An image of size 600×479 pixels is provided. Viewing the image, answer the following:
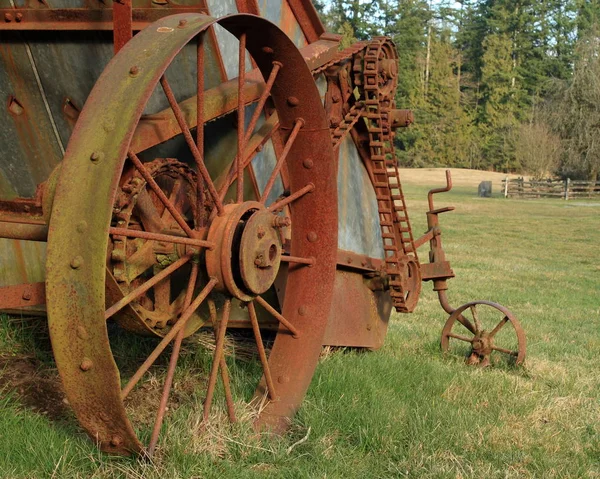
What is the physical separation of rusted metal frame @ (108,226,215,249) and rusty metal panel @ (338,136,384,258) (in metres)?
2.20

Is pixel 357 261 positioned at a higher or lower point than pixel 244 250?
lower

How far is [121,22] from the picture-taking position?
10.6 feet

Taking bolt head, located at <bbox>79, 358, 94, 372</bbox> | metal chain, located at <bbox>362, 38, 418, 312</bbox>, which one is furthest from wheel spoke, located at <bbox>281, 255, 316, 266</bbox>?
bolt head, located at <bbox>79, 358, 94, 372</bbox>

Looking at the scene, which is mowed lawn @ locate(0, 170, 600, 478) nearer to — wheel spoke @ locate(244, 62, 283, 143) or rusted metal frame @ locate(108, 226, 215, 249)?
rusted metal frame @ locate(108, 226, 215, 249)

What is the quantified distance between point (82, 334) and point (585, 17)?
230 feet

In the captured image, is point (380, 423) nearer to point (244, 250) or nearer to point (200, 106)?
point (244, 250)

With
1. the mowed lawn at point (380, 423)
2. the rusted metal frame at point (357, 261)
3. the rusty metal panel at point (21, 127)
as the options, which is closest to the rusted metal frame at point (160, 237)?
the mowed lawn at point (380, 423)

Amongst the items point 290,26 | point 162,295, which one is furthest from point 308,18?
point 162,295

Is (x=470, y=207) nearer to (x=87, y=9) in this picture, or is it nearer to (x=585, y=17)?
(x=87, y=9)

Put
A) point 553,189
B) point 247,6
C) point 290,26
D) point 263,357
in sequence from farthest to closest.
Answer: point 553,189, point 290,26, point 247,6, point 263,357

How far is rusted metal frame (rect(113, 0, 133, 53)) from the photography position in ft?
10.5

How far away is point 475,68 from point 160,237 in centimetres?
6819

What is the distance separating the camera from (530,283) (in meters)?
11.1

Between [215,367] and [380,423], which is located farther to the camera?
[380,423]
